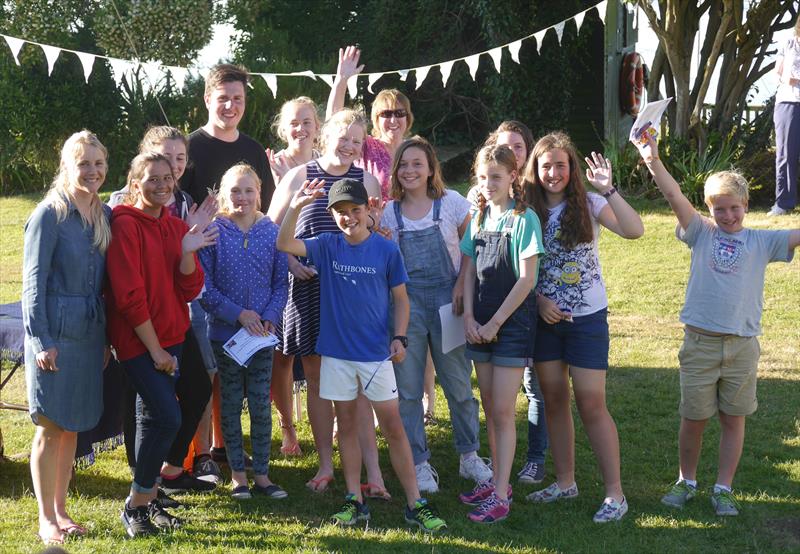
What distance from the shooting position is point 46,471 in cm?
395

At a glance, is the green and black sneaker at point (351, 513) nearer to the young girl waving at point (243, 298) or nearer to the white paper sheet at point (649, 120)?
the young girl waving at point (243, 298)

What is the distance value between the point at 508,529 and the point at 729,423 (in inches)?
42.4

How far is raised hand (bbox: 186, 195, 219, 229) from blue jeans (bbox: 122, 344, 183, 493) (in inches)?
23.1

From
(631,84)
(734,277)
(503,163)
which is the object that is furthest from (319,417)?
(631,84)

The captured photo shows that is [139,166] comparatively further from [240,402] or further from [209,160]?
[240,402]

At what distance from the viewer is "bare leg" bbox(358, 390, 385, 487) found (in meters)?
4.38

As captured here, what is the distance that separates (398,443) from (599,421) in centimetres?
87

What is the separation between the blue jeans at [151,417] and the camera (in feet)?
12.9

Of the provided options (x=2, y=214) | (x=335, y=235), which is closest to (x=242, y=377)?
(x=335, y=235)

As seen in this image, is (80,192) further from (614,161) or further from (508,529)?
(614,161)

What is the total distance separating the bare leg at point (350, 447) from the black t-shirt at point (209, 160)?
141cm

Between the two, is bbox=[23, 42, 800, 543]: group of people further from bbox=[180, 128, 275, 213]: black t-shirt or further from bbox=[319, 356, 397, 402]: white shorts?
bbox=[180, 128, 275, 213]: black t-shirt

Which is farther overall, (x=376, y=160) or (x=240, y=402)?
(x=376, y=160)

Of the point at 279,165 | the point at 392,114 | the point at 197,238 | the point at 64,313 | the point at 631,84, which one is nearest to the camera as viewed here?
the point at 64,313
